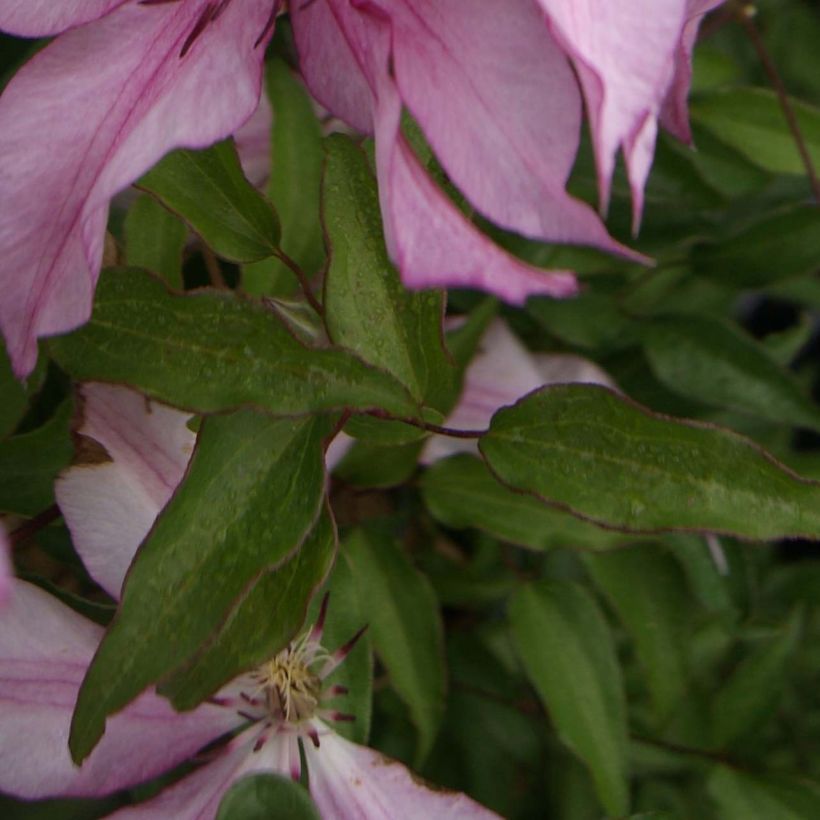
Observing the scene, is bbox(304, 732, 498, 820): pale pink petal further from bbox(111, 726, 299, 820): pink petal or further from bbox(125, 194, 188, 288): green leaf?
bbox(125, 194, 188, 288): green leaf

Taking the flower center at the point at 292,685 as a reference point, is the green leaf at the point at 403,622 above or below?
below

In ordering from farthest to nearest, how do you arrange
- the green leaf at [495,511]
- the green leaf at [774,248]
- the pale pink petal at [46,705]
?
the green leaf at [774,248], the green leaf at [495,511], the pale pink petal at [46,705]

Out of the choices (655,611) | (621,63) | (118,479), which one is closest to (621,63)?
(621,63)

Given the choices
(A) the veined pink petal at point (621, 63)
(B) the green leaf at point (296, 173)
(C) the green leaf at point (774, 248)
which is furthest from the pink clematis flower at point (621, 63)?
(C) the green leaf at point (774, 248)

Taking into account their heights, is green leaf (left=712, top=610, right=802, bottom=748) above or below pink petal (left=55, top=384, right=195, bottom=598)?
below

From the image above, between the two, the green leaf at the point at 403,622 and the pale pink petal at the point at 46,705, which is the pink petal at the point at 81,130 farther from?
the green leaf at the point at 403,622

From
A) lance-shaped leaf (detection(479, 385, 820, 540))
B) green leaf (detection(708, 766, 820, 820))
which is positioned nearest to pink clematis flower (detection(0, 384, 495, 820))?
lance-shaped leaf (detection(479, 385, 820, 540))

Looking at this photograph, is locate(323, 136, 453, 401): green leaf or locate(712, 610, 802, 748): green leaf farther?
locate(712, 610, 802, 748): green leaf

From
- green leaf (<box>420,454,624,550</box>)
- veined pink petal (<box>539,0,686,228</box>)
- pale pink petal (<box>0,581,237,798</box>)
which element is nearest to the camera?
veined pink petal (<box>539,0,686,228</box>)
